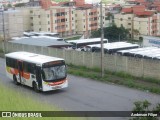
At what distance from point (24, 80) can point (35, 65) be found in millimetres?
1441

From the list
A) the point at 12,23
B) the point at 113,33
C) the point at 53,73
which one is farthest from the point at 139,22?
the point at 53,73

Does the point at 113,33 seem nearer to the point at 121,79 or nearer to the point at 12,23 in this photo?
the point at 12,23

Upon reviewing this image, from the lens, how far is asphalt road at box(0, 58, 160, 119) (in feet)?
43.6

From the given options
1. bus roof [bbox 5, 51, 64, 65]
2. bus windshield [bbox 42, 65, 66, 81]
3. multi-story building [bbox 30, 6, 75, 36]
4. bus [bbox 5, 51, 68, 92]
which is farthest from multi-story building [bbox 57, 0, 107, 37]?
bus windshield [bbox 42, 65, 66, 81]

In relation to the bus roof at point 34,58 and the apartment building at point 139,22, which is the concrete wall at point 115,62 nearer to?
the bus roof at point 34,58

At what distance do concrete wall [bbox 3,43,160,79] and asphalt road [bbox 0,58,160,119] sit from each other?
1.94m

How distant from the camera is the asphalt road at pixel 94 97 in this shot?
13.3 metres

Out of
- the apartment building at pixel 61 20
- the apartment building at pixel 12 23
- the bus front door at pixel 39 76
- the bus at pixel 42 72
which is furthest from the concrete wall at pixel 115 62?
the apartment building at pixel 61 20

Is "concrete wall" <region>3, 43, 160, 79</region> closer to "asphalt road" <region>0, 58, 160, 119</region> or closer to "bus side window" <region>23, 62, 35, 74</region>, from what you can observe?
"asphalt road" <region>0, 58, 160, 119</region>

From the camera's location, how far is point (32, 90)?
1634 cm

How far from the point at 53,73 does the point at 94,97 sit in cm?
203

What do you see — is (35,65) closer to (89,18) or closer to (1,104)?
(1,104)

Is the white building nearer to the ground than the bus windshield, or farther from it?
nearer to the ground

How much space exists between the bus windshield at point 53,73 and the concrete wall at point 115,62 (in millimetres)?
Answer: 4399
